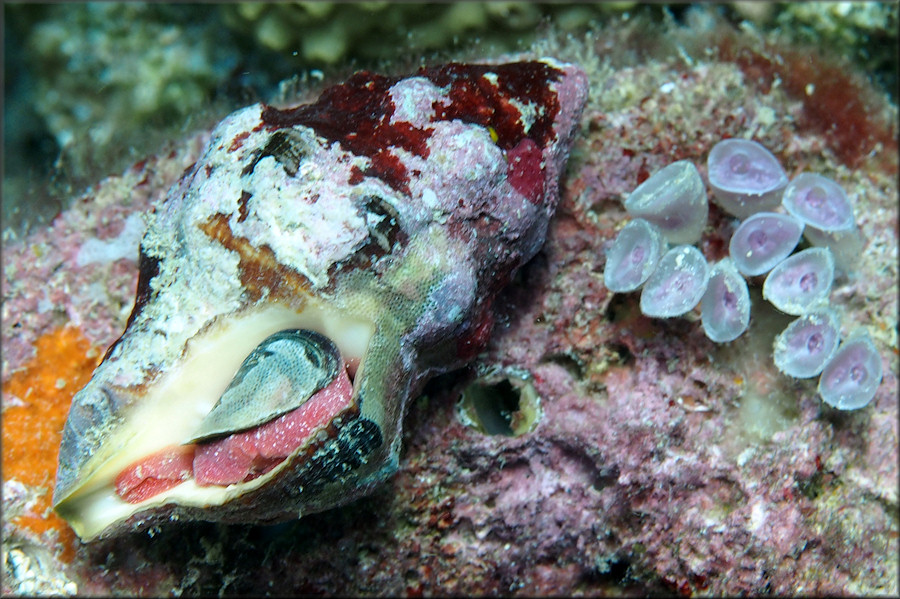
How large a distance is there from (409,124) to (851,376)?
2.07 m

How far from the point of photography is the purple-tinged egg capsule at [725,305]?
2266 millimetres

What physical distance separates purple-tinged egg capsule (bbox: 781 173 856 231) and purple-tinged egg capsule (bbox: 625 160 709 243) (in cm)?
39

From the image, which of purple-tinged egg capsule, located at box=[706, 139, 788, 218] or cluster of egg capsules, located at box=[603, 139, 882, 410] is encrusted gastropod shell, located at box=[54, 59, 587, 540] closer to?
cluster of egg capsules, located at box=[603, 139, 882, 410]

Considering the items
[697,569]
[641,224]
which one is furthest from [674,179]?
[697,569]

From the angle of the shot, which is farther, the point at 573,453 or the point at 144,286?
the point at 573,453

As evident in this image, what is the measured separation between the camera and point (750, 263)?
236 centimetres

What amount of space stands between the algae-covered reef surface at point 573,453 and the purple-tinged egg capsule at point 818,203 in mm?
260

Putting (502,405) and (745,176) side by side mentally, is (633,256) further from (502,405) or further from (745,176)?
(502,405)

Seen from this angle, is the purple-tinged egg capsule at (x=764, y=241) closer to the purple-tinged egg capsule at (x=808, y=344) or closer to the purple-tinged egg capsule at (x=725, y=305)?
the purple-tinged egg capsule at (x=725, y=305)

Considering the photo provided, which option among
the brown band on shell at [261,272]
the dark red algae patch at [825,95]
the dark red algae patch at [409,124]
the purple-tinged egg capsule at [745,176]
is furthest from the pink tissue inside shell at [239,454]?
the dark red algae patch at [825,95]

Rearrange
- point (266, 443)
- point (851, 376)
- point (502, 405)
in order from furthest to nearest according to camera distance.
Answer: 1. point (502, 405)
2. point (851, 376)
3. point (266, 443)

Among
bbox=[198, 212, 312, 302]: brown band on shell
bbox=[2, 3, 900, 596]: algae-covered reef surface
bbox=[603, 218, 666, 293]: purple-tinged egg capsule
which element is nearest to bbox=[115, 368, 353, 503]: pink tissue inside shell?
bbox=[198, 212, 312, 302]: brown band on shell

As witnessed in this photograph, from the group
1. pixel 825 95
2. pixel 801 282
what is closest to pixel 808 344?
pixel 801 282

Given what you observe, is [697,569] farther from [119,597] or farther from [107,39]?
[107,39]
